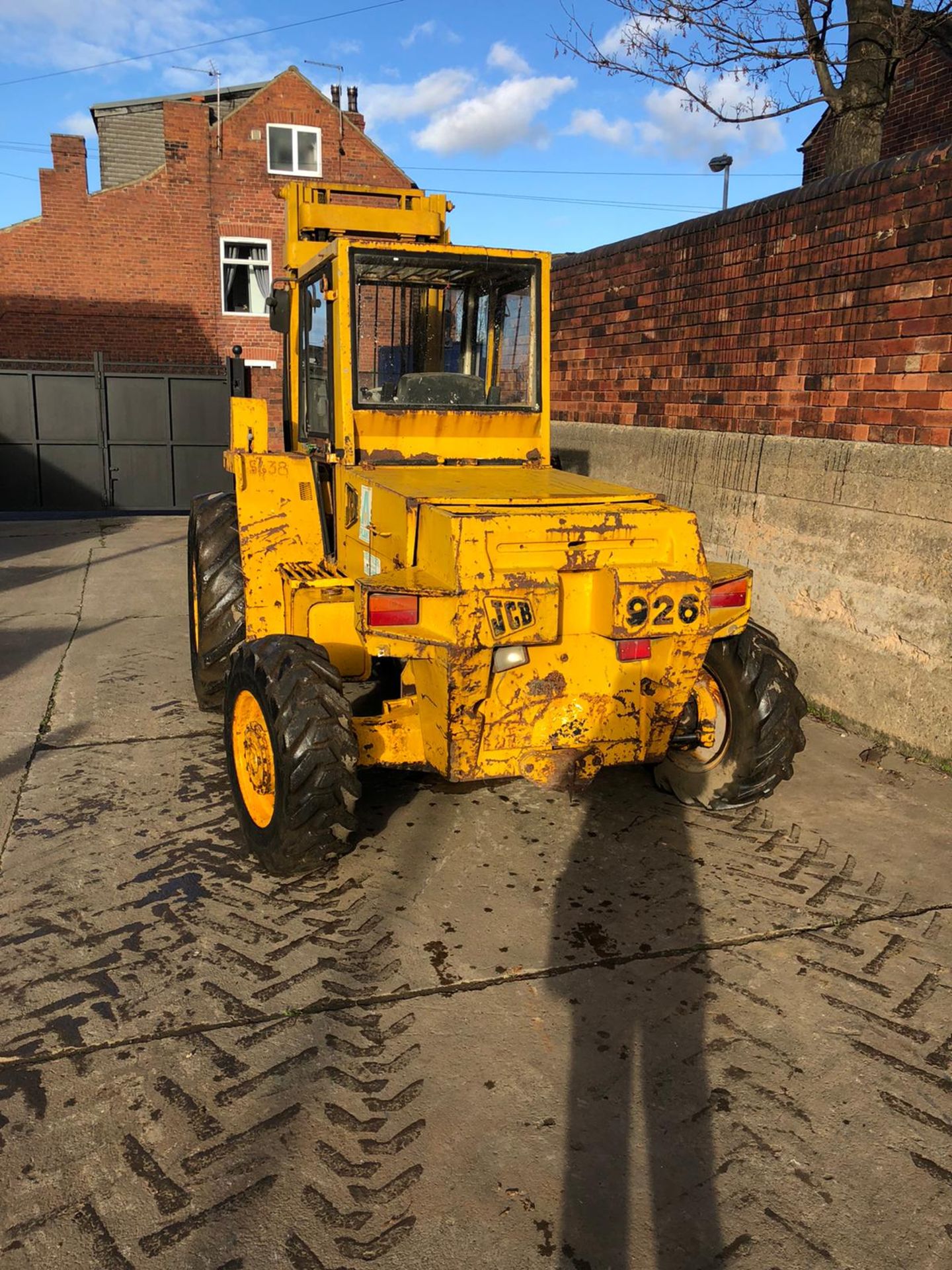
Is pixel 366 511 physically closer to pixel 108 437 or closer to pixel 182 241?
pixel 108 437

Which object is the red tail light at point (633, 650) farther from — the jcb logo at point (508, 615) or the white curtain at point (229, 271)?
the white curtain at point (229, 271)

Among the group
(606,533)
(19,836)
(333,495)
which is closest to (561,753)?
(606,533)

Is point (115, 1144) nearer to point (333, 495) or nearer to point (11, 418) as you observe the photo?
point (333, 495)

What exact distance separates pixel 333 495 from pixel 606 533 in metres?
1.80

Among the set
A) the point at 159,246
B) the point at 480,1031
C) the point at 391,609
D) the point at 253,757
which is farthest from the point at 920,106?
the point at 480,1031

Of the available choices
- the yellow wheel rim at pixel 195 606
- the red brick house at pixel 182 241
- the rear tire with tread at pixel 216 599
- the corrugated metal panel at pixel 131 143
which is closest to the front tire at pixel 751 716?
the rear tire with tread at pixel 216 599

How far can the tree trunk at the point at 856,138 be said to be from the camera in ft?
25.9

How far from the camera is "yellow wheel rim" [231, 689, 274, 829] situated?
3.88 metres

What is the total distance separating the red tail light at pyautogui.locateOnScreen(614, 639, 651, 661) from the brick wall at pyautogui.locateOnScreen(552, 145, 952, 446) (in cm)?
255

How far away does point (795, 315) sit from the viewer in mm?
6270

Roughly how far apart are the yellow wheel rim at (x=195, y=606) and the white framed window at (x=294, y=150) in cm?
1582

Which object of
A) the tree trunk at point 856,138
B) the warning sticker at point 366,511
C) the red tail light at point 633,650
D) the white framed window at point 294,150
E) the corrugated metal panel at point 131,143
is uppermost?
the corrugated metal panel at point 131,143

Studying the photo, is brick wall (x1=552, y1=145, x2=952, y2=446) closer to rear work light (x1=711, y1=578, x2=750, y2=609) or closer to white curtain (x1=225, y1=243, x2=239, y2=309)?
rear work light (x1=711, y1=578, x2=750, y2=609)

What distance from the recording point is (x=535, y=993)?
10.4ft
